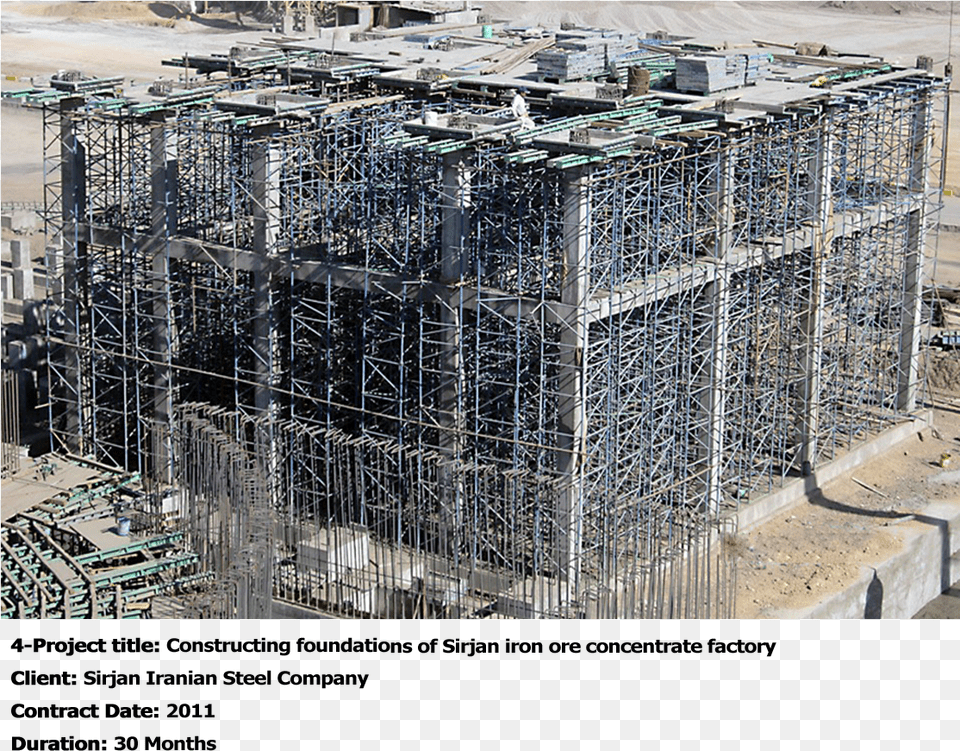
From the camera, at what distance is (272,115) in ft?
120

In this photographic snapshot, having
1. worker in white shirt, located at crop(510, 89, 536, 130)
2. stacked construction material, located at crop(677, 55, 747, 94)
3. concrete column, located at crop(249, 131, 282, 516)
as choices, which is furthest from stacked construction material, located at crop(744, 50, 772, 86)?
concrete column, located at crop(249, 131, 282, 516)

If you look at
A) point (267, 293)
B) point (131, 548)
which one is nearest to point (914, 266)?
point (267, 293)

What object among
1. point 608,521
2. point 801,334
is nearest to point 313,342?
point 608,521

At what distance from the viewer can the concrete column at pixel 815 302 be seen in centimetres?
3869

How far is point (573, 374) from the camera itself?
108ft

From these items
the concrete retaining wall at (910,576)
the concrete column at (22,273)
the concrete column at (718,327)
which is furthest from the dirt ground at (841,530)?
the concrete column at (22,273)

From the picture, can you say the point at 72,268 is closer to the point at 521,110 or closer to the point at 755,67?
the point at 521,110

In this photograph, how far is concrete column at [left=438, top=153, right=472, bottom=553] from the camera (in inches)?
1337

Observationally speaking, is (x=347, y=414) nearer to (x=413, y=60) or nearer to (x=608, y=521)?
(x=608, y=521)

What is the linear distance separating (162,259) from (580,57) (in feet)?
30.2

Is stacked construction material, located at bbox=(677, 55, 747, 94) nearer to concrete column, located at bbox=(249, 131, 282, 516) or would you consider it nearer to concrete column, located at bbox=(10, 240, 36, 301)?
concrete column, located at bbox=(249, 131, 282, 516)

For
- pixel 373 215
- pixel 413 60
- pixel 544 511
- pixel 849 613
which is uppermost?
pixel 413 60

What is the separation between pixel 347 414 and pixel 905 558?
10.7 m

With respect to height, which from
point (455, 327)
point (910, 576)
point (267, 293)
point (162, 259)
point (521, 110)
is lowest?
point (910, 576)
